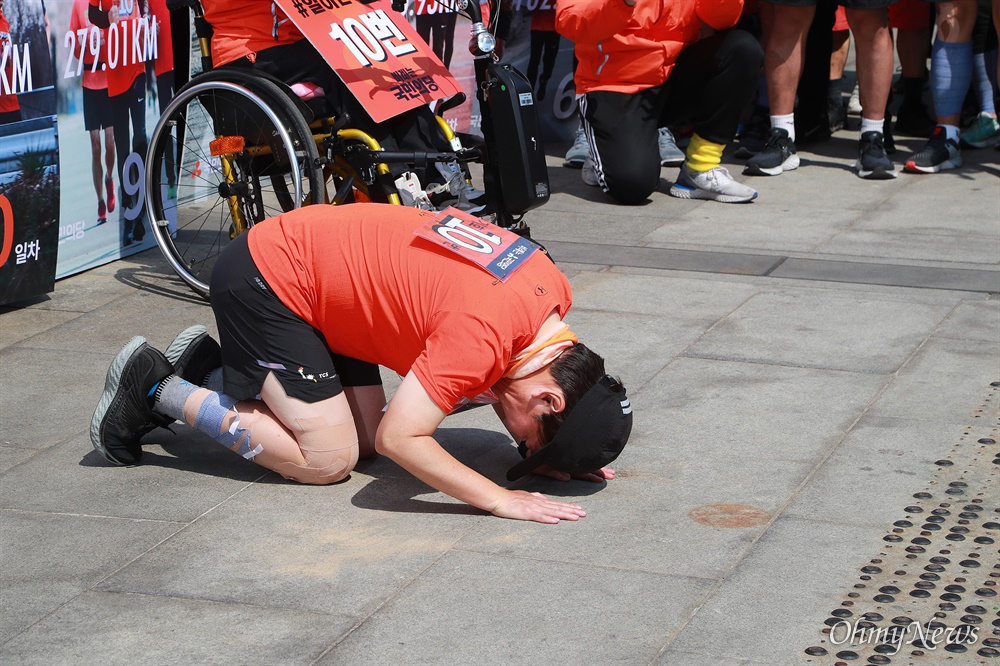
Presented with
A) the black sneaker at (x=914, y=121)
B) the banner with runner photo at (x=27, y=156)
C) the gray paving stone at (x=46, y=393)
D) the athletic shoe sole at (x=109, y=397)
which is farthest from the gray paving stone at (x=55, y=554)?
the black sneaker at (x=914, y=121)

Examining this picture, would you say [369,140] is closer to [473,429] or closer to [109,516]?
[473,429]

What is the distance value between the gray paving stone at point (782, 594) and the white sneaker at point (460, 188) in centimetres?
241

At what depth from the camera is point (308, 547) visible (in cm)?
325

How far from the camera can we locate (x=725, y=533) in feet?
10.7

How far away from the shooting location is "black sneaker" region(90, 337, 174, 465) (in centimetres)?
373

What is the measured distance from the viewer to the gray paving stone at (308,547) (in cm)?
302

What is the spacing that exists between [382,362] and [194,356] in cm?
71

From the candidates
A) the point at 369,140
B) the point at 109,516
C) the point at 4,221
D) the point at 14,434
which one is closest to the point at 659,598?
the point at 109,516

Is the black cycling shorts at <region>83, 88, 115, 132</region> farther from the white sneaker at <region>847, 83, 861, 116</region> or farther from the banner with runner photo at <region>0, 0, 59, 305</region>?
the white sneaker at <region>847, 83, 861, 116</region>

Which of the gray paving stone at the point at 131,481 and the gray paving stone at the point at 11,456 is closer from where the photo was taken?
the gray paving stone at the point at 131,481

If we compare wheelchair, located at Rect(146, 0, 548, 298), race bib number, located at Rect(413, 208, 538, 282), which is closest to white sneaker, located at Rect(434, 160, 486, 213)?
wheelchair, located at Rect(146, 0, 548, 298)

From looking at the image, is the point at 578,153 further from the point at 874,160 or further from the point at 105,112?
the point at 105,112

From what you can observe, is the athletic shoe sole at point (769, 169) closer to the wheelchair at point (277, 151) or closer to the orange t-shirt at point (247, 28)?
the wheelchair at point (277, 151)

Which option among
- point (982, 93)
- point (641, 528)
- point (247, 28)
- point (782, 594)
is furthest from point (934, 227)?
point (782, 594)
